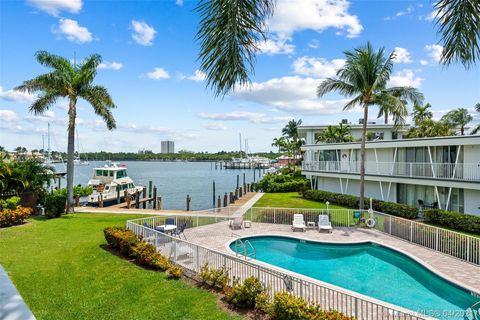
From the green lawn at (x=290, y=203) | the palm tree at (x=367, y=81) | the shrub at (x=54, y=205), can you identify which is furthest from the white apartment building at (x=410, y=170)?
the shrub at (x=54, y=205)

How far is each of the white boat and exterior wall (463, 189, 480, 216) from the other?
3136 centimetres

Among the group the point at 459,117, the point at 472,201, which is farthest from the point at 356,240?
the point at 459,117

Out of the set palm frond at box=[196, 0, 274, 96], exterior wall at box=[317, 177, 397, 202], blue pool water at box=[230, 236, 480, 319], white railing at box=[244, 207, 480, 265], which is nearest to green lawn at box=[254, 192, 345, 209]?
exterior wall at box=[317, 177, 397, 202]

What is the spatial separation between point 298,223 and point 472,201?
10997mm

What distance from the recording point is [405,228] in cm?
1636

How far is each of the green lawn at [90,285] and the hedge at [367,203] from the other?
16.9 meters

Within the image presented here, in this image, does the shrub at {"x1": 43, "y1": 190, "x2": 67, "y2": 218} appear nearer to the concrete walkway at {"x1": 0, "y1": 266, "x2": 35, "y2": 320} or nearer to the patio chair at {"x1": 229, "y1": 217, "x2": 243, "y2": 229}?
the patio chair at {"x1": 229, "y1": 217, "x2": 243, "y2": 229}

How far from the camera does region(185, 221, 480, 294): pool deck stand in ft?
38.3

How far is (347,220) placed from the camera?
1970cm

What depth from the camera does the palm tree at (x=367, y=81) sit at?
20156 mm

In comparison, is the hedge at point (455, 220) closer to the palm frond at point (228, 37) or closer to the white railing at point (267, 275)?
the white railing at point (267, 275)

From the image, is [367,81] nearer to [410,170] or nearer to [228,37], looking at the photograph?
[410,170]

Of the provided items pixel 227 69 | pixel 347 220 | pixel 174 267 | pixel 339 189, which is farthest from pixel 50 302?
pixel 339 189

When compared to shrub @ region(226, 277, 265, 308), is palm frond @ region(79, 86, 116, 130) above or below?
above
